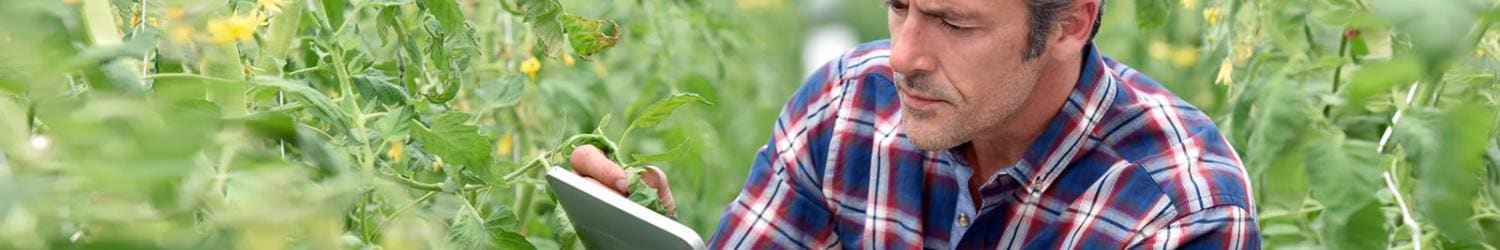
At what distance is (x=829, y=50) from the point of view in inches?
312

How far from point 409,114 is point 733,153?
2.67m

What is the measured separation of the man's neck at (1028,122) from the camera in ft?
6.03

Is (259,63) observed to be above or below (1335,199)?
above

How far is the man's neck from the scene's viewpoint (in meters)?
1.84

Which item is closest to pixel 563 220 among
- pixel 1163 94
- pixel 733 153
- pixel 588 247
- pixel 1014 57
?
pixel 588 247

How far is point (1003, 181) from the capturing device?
188cm

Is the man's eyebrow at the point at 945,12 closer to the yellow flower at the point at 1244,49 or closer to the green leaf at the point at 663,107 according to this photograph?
the green leaf at the point at 663,107

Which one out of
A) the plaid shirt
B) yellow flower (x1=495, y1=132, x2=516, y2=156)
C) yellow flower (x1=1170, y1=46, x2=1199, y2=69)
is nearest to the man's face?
the plaid shirt

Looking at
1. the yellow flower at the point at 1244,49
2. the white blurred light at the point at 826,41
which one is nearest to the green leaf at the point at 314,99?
the yellow flower at the point at 1244,49

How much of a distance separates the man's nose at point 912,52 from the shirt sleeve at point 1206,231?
260 mm

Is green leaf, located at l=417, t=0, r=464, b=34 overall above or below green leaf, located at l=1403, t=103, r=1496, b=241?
above

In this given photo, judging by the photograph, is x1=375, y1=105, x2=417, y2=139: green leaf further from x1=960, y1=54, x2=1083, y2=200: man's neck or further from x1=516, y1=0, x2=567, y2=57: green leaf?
x1=960, y1=54, x2=1083, y2=200: man's neck

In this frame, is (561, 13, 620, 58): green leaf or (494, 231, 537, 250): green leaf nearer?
(494, 231, 537, 250): green leaf

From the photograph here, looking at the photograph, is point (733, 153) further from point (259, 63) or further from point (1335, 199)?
point (259, 63)
